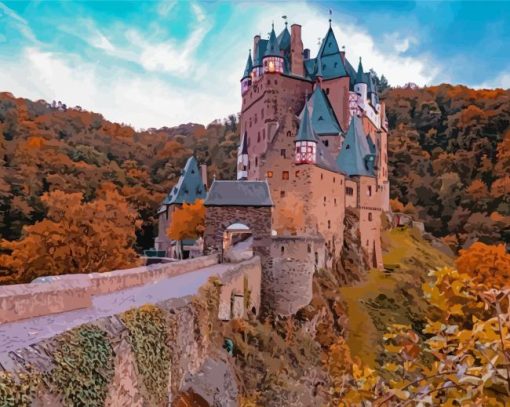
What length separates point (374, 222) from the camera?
35844 millimetres

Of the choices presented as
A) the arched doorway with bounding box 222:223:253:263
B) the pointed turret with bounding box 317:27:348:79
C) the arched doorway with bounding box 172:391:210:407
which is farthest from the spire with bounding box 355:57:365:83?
the arched doorway with bounding box 172:391:210:407

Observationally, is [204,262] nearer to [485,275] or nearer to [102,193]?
[485,275]

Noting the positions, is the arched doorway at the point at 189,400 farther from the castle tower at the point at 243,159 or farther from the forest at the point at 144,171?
the castle tower at the point at 243,159

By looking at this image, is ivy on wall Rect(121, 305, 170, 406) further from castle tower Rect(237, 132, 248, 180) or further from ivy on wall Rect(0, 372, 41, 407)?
castle tower Rect(237, 132, 248, 180)

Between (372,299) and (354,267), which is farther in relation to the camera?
(354,267)

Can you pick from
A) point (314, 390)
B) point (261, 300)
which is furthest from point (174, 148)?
point (314, 390)

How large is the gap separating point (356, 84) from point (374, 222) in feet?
44.2

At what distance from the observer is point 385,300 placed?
3020cm

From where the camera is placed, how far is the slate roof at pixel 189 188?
39844 mm

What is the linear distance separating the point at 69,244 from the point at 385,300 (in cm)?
1912

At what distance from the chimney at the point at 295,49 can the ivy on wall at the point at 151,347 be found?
115ft

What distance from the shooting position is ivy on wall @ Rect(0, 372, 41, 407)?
3426 mm

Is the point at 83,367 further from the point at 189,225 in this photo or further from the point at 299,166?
the point at 189,225

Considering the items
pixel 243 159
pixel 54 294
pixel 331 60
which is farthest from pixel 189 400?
pixel 331 60
